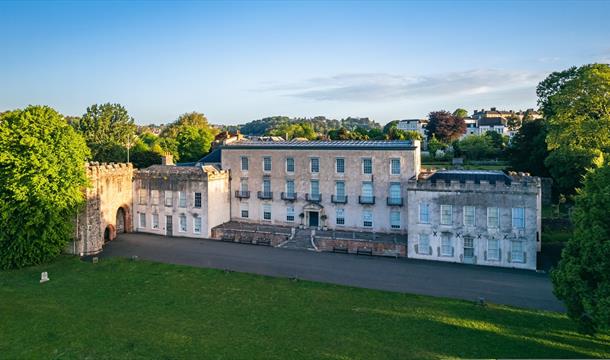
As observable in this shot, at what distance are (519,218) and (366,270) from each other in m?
11.5

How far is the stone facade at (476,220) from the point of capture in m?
29.6

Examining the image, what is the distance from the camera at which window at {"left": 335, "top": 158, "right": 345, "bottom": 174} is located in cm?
3744

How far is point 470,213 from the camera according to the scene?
30.9 metres

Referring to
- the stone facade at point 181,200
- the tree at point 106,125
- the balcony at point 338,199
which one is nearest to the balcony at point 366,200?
the balcony at point 338,199

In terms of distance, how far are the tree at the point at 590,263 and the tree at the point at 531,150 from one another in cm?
3223

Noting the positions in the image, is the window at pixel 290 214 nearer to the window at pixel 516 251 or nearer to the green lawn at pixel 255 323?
the green lawn at pixel 255 323

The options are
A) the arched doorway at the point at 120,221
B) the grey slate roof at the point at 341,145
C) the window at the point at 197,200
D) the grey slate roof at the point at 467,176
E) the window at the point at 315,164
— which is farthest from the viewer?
the arched doorway at the point at 120,221

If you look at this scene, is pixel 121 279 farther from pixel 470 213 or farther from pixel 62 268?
pixel 470 213

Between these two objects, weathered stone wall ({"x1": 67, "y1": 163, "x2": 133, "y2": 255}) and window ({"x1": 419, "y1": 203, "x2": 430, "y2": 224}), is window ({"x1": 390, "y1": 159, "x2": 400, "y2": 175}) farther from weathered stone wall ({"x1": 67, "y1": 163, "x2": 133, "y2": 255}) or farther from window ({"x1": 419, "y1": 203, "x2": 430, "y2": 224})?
weathered stone wall ({"x1": 67, "y1": 163, "x2": 133, "y2": 255})

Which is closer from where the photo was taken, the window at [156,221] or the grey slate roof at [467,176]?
the grey slate roof at [467,176]

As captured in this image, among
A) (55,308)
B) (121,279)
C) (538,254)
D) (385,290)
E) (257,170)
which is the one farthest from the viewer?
(257,170)

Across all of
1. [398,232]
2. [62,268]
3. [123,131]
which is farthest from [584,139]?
[123,131]

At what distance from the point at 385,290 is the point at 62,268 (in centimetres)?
2267

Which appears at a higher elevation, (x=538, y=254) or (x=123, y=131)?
(x=123, y=131)
